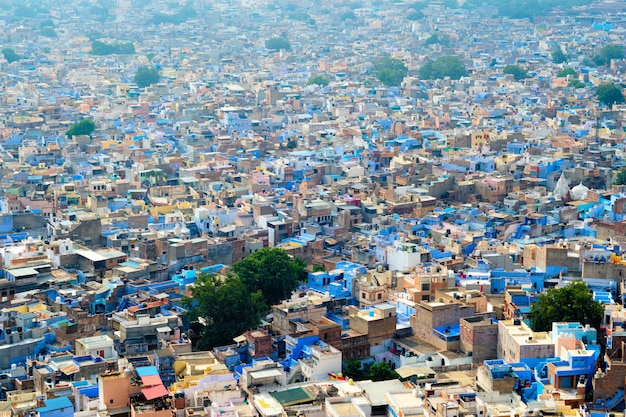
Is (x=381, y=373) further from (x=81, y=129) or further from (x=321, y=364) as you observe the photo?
(x=81, y=129)

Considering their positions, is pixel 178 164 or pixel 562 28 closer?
pixel 178 164

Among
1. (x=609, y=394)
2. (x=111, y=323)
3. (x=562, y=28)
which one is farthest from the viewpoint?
(x=562, y=28)

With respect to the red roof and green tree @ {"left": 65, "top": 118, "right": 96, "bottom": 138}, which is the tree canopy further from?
green tree @ {"left": 65, "top": 118, "right": 96, "bottom": 138}

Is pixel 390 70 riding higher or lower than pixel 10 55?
lower

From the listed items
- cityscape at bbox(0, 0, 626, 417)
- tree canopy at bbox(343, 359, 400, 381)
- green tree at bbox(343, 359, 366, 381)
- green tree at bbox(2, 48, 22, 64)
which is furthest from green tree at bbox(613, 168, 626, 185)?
green tree at bbox(2, 48, 22, 64)

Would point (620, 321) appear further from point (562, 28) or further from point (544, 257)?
point (562, 28)

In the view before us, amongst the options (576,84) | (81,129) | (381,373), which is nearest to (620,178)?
(381,373)

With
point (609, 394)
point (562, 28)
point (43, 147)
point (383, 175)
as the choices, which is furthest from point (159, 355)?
point (562, 28)
